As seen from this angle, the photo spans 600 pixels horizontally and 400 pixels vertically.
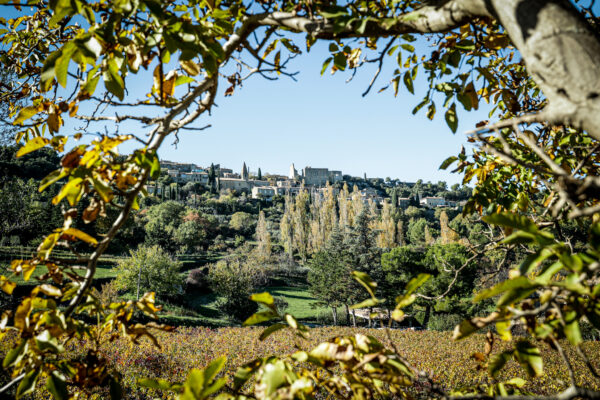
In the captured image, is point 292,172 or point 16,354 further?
point 292,172

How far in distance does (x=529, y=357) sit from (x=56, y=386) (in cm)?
125

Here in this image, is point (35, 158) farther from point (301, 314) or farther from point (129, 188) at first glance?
point (129, 188)

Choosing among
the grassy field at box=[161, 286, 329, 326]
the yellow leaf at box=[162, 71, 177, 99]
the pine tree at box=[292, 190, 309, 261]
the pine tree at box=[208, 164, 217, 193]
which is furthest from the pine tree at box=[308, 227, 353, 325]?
the pine tree at box=[208, 164, 217, 193]

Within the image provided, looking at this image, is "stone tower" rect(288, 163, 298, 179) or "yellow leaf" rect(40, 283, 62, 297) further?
"stone tower" rect(288, 163, 298, 179)

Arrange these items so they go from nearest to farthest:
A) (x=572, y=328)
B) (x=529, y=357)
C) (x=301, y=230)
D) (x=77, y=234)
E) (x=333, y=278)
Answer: (x=572, y=328) < (x=529, y=357) < (x=77, y=234) < (x=333, y=278) < (x=301, y=230)

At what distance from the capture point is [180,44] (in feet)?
2.92

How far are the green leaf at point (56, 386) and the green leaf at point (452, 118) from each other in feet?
5.40

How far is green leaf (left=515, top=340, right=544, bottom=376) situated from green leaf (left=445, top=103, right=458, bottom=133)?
0.90 m

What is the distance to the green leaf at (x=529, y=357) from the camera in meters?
0.78

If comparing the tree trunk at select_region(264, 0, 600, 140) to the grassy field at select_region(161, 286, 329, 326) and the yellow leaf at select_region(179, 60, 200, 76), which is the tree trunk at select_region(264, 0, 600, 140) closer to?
the yellow leaf at select_region(179, 60, 200, 76)

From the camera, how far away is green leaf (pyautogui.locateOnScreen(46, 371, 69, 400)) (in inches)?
32.4

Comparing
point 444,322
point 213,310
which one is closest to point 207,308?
point 213,310

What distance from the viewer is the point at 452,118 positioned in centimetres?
137

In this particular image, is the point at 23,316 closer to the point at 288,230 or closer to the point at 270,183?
the point at 288,230
